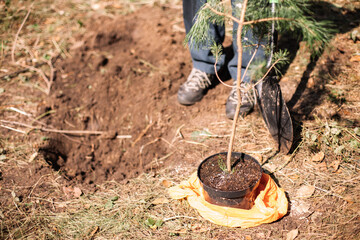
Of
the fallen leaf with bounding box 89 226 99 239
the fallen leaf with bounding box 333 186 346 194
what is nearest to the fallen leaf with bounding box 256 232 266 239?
the fallen leaf with bounding box 333 186 346 194

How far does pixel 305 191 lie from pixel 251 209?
40 cm

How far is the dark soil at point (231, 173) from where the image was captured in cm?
167

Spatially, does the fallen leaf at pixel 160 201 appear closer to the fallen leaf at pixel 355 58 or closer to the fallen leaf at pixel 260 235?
the fallen leaf at pixel 260 235

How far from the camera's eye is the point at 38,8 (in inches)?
164

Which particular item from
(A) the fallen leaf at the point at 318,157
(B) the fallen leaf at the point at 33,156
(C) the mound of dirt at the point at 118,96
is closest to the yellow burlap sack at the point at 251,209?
(A) the fallen leaf at the point at 318,157

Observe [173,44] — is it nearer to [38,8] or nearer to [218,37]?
[218,37]

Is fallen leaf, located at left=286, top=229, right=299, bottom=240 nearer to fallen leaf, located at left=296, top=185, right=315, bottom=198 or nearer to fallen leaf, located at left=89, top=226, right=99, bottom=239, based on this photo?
fallen leaf, located at left=296, top=185, right=315, bottom=198

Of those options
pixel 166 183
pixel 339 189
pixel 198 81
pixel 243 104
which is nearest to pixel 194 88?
pixel 198 81

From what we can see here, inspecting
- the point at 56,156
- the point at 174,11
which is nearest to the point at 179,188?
the point at 56,156

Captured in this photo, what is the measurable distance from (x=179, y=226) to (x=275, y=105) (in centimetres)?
102

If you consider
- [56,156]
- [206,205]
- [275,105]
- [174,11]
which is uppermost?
[174,11]

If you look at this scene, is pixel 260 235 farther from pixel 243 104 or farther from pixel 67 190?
pixel 67 190

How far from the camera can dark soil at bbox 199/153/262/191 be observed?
1.67 meters

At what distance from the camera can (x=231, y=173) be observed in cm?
173
